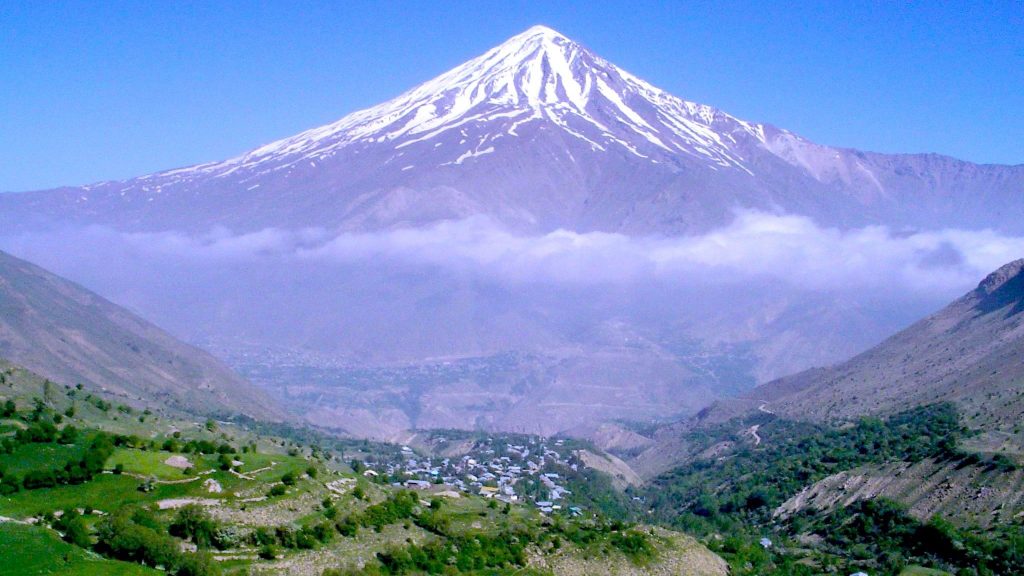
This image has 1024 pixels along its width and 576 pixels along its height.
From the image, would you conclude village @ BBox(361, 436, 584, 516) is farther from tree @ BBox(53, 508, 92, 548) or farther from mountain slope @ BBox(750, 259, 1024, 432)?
mountain slope @ BBox(750, 259, 1024, 432)

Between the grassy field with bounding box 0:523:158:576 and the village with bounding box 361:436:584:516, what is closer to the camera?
the grassy field with bounding box 0:523:158:576

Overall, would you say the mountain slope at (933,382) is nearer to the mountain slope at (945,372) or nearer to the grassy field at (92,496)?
the mountain slope at (945,372)

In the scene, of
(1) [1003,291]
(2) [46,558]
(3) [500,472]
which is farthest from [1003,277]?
(2) [46,558]

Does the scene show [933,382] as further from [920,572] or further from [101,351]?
[101,351]

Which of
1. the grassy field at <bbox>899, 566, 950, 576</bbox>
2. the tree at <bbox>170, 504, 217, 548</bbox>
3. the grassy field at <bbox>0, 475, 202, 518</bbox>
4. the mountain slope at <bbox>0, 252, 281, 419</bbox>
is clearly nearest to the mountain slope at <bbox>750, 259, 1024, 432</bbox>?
the grassy field at <bbox>899, 566, 950, 576</bbox>

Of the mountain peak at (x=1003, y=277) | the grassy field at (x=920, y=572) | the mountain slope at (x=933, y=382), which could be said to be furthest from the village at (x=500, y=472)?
the mountain peak at (x=1003, y=277)
